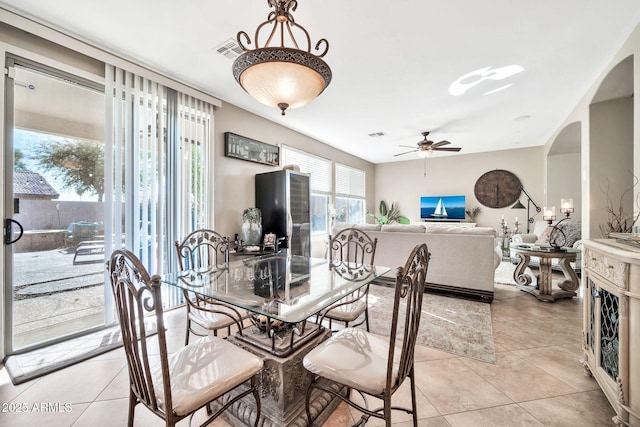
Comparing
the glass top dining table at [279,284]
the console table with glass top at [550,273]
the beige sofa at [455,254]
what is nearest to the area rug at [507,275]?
the console table with glass top at [550,273]

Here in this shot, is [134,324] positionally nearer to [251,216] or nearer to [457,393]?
[457,393]

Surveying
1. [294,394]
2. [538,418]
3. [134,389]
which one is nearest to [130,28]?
[134,389]

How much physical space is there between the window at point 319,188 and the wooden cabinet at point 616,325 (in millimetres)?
4291

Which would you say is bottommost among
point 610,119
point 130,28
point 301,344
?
point 301,344

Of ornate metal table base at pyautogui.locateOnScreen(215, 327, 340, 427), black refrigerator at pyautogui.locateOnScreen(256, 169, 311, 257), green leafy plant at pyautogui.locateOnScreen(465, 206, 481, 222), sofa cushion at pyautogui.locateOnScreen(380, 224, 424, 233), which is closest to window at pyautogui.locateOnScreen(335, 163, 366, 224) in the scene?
black refrigerator at pyautogui.locateOnScreen(256, 169, 311, 257)

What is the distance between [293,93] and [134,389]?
1637 millimetres

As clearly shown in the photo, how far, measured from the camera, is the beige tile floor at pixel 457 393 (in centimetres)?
142

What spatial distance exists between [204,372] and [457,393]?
60.7 inches

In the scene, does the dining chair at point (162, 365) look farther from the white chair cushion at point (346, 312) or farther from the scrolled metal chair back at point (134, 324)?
the white chair cushion at point (346, 312)

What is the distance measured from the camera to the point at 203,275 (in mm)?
1874

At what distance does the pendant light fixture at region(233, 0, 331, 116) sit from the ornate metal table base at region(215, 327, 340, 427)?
1489 mm

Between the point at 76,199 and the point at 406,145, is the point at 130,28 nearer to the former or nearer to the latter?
the point at 76,199

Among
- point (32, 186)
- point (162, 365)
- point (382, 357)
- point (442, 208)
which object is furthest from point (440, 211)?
point (32, 186)

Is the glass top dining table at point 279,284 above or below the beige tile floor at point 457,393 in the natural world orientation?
above
